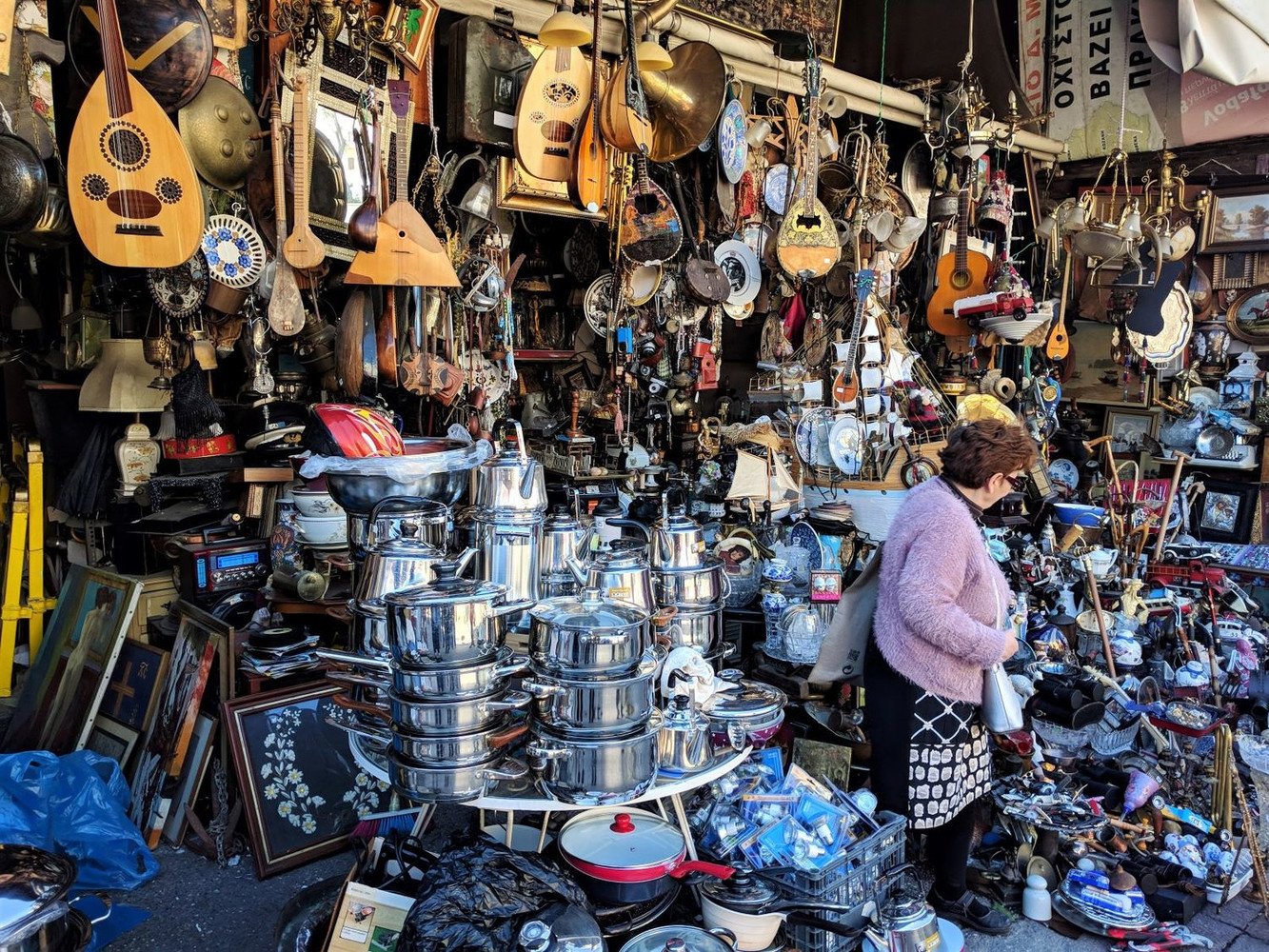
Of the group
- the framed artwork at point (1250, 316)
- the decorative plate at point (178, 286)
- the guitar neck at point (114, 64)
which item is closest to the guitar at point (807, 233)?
the decorative plate at point (178, 286)

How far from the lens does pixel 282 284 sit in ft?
11.8

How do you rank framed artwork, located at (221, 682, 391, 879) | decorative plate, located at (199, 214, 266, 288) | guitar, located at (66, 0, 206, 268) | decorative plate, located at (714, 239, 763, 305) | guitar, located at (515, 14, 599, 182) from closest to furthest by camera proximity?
guitar, located at (66, 0, 206, 268) < framed artwork, located at (221, 682, 391, 879) < decorative plate, located at (199, 214, 266, 288) < guitar, located at (515, 14, 599, 182) < decorative plate, located at (714, 239, 763, 305)

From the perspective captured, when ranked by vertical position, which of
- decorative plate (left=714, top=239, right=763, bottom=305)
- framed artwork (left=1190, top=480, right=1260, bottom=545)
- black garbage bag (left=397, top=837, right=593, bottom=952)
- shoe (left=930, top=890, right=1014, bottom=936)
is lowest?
shoe (left=930, top=890, right=1014, bottom=936)

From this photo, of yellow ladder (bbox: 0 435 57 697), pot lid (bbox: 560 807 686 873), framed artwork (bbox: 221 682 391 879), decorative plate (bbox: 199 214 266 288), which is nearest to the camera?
pot lid (bbox: 560 807 686 873)

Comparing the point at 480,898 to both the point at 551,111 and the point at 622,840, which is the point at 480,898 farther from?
the point at 551,111

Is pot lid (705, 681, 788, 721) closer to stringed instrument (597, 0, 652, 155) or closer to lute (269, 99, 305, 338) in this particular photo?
lute (269, 99, 305, 338)

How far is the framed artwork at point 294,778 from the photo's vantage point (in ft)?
10.1

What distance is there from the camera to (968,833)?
9.41 ft

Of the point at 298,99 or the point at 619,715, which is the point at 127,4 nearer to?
the point at 298,99

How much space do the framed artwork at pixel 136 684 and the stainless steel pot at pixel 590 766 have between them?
7.63 ft

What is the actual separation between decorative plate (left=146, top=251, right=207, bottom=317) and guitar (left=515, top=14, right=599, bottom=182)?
4.94 ft

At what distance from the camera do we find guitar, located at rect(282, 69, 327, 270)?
3439 millimetres

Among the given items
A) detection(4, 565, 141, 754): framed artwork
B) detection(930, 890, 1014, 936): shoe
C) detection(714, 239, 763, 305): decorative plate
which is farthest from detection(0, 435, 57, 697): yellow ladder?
detection(930, 890, 1014, 936): shoe

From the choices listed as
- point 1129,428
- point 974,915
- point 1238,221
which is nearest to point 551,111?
point 974,915
